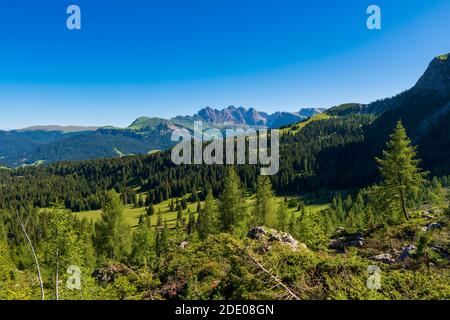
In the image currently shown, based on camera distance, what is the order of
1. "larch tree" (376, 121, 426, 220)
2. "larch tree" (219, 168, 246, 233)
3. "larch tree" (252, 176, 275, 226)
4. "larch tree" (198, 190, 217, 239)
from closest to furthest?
"larch tree" (376, 121, 426, 220)
"larch tree" (219, 168, 246, 233)
"larch tree" (198, 190, 217, 239)
"larch tree" (252, 176, 275, 226)

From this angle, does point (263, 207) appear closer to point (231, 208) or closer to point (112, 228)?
point (231, 208)

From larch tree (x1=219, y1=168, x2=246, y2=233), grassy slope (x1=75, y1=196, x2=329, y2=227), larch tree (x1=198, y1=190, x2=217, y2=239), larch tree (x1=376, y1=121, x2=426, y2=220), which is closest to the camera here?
larch tree (x1=376, y1=121, x2=426, y2=220)

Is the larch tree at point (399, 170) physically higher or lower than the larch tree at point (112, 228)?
higher

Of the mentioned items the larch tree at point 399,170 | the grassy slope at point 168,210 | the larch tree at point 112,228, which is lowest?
the grassy slope at point 168,210

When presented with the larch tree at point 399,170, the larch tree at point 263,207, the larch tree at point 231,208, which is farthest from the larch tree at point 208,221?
the larch tree at point 399,170

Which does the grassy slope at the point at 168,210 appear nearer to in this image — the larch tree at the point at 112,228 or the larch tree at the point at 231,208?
the larch tree at the point at 112,228

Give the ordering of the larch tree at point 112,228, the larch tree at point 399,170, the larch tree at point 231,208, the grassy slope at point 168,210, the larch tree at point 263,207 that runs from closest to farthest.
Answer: the larch tree at point 399,170 < the larch tree at point 231,208 < the larch tree at point 112,228 < the larch tree at point 263,207 < the grassy slope at point 168,210

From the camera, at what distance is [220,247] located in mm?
25719

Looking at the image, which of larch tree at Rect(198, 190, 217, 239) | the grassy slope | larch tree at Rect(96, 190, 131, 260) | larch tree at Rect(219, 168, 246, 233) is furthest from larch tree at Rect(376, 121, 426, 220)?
the grassy slope

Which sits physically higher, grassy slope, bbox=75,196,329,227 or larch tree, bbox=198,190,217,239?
larch tree, bbox=198,190,217,239

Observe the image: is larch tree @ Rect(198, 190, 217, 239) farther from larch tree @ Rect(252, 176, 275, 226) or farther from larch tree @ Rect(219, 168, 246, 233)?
larch tree @ Rect(252, 176, 275, 226)

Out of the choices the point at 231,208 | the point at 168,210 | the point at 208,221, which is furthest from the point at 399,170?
the point at 168,210
